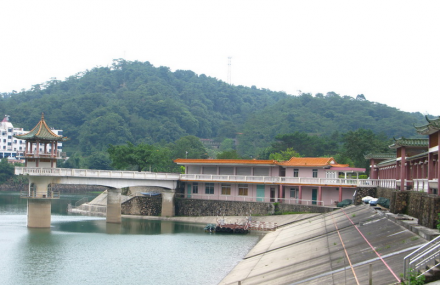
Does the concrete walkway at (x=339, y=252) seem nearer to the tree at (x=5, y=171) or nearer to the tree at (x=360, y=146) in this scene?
the tree at (x=360, y=146)

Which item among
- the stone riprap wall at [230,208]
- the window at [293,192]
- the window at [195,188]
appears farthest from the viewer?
the window at [195,188]

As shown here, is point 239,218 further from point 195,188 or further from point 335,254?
point 335,254

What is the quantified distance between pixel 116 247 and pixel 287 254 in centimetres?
1568

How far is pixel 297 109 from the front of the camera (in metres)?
198

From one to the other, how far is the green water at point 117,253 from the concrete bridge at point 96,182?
177cm

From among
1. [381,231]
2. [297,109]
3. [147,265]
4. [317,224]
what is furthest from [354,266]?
[297,109]

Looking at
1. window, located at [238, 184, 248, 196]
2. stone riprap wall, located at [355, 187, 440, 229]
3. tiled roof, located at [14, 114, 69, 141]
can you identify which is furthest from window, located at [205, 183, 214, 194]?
stone riprap wall, located at [355, 187, 440, 229]

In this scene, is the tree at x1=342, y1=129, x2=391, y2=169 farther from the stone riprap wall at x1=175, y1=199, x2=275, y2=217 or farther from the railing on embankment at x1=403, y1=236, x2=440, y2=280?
the railing on embankment at x1=403, y1=236, x2=440, y2=280

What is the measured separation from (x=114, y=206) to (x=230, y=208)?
1310cm

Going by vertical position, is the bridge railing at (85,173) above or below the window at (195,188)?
above

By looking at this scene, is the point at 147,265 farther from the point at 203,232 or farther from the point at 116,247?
the point at 203,232

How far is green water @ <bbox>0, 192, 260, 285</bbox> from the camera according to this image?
105 ft

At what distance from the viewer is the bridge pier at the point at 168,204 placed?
64750mm

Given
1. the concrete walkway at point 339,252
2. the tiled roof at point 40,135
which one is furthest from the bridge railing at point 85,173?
the concrete walkway at point 339,252
